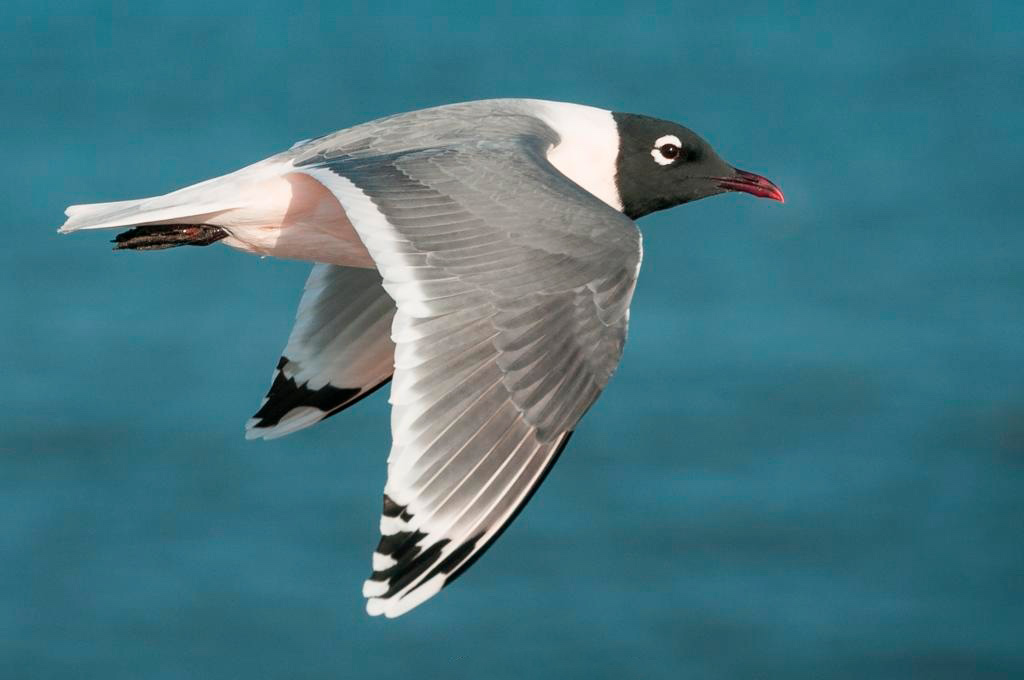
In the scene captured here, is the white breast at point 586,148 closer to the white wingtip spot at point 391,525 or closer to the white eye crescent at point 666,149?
the white eye crescent at point 666,149

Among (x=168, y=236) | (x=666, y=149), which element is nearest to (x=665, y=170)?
(x=666, y=149)

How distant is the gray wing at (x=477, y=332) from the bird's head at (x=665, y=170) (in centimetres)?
111

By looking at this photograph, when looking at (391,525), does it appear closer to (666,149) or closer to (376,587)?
(376,587)

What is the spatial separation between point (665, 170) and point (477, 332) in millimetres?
1891

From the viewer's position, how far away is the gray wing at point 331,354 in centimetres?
659

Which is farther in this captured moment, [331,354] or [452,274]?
[331,354]

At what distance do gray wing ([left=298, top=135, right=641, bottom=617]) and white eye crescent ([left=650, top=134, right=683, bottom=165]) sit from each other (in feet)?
3.90

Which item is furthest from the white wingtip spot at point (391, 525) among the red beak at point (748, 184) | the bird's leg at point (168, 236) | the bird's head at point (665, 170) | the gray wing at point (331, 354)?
the red beak at point (748, 184)

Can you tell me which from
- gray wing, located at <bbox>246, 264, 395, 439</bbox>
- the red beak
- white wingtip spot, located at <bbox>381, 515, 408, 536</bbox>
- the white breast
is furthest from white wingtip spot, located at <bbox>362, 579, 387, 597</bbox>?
the red beak

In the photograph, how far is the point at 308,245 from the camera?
20.2 feet

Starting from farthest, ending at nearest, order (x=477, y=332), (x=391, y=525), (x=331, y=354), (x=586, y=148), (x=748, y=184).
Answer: (x=748, y=184)
(x=331, y=354)
(x=586, y=148)
(x=477, y=332)
(x=391, y=525)

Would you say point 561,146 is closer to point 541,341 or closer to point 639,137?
point 639,137

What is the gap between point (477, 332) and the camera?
5008 mm

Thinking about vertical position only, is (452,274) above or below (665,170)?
below
